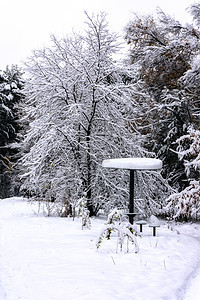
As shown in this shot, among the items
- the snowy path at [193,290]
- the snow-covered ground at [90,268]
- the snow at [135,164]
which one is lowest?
the snowy path at [193,290]

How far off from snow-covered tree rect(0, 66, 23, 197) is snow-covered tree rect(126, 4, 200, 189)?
13.2 meters

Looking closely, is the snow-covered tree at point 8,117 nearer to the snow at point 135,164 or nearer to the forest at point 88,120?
the forest at point 88,120

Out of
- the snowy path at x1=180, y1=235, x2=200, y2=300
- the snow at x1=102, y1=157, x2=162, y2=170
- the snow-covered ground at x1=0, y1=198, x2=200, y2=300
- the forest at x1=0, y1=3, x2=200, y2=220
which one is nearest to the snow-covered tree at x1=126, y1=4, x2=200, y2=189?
the forest at x1=0, y1=3, x2=200, y2=220

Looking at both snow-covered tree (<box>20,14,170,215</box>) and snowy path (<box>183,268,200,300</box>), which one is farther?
snow-covered tree (<box>20,14,170,215</box>)

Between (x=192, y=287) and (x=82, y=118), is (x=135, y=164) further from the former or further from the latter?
(x=82, y=118)

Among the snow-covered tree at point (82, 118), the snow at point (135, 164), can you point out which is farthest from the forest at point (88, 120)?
the snow at point (135, 164)

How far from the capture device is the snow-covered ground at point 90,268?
11.1 ft

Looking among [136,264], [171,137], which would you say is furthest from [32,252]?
[171,137]

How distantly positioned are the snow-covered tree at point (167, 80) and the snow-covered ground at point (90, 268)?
20.5 ft

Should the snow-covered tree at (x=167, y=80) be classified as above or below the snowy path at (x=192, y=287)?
above

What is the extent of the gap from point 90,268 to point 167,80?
34.8ft

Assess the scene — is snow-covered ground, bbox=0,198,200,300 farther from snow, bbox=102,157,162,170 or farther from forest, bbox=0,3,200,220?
forest, bbox=0,3,200,220

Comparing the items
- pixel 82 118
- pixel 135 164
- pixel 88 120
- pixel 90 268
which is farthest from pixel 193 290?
pixel 82 118

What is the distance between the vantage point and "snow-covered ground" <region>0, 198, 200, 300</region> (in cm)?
337
